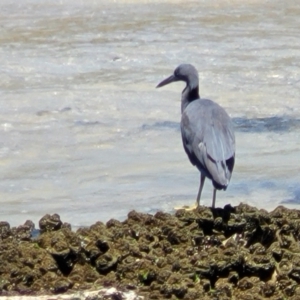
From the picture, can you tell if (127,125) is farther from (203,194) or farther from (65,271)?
(65,271)

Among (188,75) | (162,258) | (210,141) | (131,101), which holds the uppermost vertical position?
(188,75)

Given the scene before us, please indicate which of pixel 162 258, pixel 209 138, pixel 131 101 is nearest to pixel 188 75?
pixel 209 138

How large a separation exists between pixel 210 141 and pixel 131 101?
4294 mm

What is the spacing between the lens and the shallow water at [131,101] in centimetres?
768

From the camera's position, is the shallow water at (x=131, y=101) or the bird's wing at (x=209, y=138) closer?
the bird's wing at (x=209, y=138)

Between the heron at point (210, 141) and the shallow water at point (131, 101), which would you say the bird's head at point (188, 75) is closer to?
the heron at point (210, 141)

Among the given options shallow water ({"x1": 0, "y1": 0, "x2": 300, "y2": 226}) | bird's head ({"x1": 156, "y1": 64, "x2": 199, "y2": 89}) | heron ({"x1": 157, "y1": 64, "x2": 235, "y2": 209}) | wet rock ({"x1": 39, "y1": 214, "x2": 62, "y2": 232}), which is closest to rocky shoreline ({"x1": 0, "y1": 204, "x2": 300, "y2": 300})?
wet rock ({"x1": 39, "y1": 214, "x2": 62, "y2": 232})

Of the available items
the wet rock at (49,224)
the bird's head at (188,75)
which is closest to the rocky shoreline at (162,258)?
the wet rock at (49,224)

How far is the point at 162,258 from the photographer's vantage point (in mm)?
5121

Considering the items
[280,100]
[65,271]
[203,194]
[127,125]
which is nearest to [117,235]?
[65,271]

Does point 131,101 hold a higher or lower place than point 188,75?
lower

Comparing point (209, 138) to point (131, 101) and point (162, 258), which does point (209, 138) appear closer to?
point (162, 258)

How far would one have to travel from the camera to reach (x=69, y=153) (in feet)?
29.1

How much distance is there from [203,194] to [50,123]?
2.75 meters
